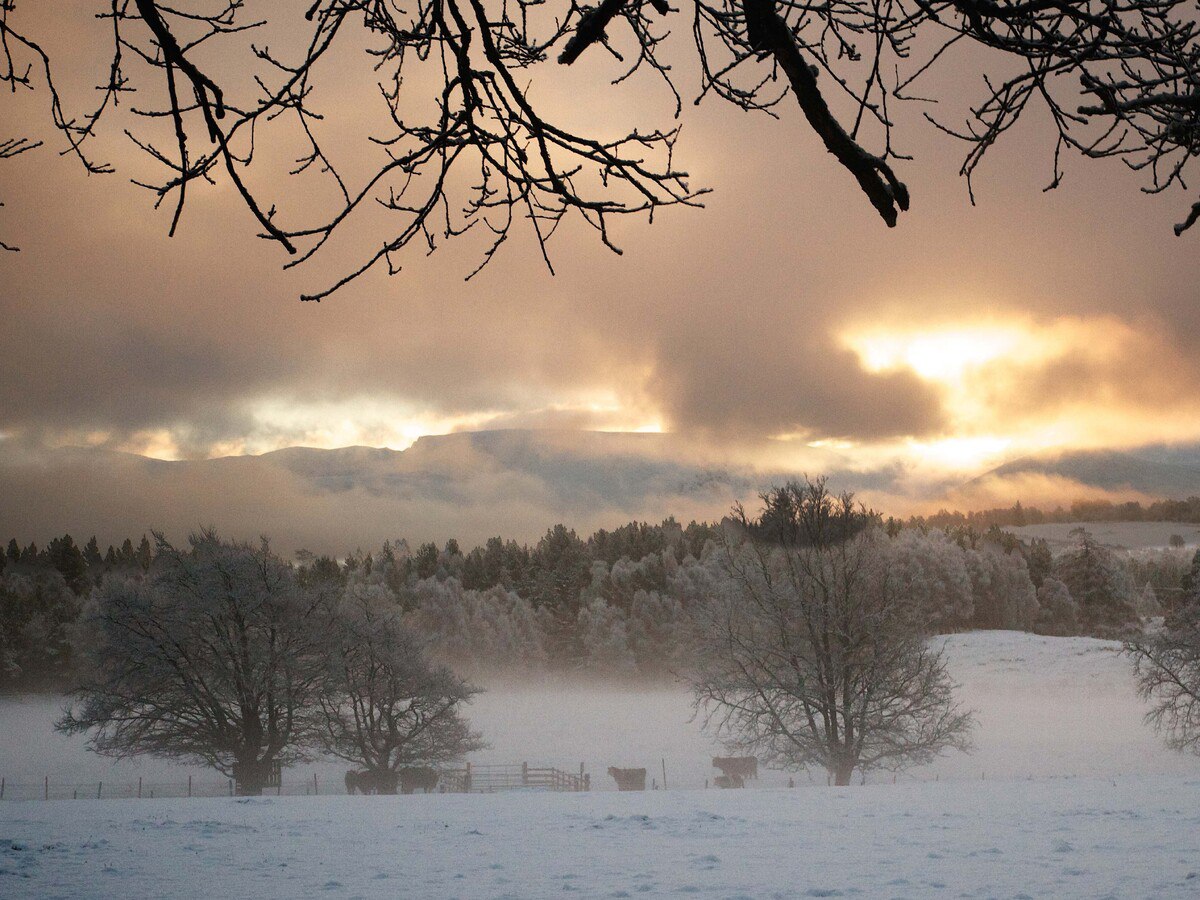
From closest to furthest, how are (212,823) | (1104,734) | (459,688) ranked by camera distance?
(212,823) → (459,688) → (1104,734)

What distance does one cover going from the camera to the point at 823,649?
2194cm

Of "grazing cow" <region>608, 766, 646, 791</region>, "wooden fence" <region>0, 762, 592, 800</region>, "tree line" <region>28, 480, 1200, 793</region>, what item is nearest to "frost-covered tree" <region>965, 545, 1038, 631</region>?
"wooden fence" <region>0, 762, 592, 800</region>

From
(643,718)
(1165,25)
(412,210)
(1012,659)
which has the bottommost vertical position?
(643,718)

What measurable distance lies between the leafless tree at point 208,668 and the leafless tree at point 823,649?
38.2 ft

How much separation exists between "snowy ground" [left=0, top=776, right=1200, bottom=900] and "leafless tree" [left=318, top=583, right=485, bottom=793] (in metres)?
14.4

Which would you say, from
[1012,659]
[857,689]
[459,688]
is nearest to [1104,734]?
[1012,659]

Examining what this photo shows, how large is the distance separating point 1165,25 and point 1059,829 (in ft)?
28.0

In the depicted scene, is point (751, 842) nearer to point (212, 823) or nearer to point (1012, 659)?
point (212, 823)

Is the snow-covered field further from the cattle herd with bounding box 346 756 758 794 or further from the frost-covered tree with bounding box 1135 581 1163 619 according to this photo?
the frost-covered tree with bounding box 1135 581 1163 619

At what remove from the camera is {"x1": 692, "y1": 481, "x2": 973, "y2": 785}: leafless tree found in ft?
70.8

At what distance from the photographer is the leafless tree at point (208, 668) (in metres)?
24.9

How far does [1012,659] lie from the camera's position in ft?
182

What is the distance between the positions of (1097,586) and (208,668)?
70.4m

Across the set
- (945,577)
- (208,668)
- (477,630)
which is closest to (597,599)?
(477,630)
